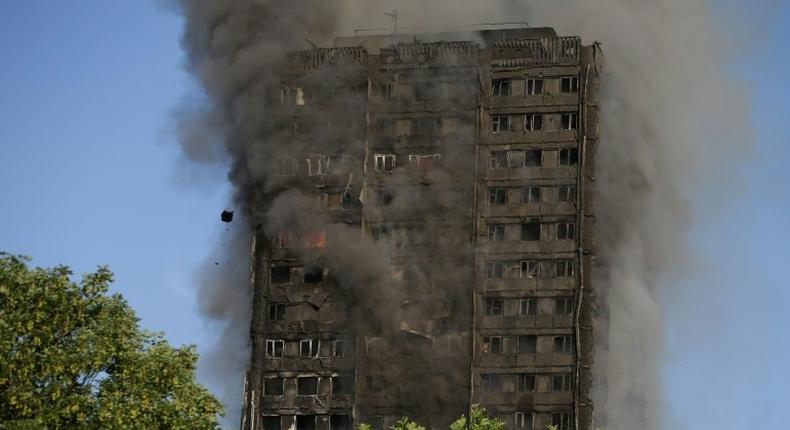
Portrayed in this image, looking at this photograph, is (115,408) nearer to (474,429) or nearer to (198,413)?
(198,413)

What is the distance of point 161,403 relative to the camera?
145 meters

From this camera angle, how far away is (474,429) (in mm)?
163375

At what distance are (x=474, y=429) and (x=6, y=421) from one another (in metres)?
38.3

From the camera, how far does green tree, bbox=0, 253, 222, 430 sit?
13838 centimetres

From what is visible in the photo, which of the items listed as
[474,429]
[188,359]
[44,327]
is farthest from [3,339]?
[474,429]

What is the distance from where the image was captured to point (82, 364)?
14012 centimetres

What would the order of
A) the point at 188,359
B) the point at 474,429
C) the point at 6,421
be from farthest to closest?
the point at 474,429 < the point at 188,359 < the point at 6,421

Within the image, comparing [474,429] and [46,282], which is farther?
[474,429]

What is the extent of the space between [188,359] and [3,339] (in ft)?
46.2

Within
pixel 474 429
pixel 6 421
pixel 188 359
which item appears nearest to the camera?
pixel 6 421

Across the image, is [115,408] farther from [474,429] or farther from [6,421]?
[474,429]

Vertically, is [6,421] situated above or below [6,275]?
below

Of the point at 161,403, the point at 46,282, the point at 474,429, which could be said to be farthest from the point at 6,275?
the point at 474,429

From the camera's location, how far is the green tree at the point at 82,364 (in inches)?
5448
